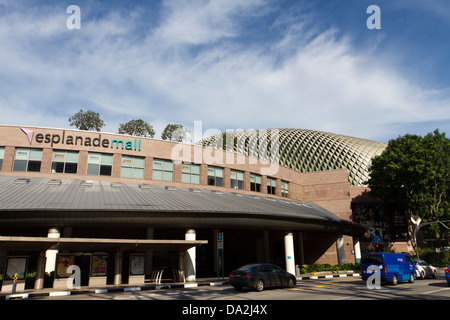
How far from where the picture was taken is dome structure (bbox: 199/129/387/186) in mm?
80000

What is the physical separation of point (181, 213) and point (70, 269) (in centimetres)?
781

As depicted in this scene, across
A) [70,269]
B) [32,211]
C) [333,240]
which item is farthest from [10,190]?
[333,240]

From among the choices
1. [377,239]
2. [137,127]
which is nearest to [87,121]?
[137,127]

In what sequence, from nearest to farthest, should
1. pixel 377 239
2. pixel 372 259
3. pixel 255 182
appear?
pixel 372 259, pixel 255 182, pixel 377 239

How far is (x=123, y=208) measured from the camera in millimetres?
21797

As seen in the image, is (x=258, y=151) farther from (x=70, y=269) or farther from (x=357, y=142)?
(x=70, y=269)

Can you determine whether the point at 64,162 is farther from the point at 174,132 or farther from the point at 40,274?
the point at 174,132

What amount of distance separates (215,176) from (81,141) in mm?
14048

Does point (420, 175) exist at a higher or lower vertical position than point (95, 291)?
higher

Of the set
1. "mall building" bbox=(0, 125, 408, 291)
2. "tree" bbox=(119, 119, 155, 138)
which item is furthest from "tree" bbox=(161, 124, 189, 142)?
"mall building" bbox=(0, 125, 408, 291)

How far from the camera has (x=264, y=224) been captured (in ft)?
90.0

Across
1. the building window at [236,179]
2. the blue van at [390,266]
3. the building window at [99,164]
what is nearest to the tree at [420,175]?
the building window at [236,179]

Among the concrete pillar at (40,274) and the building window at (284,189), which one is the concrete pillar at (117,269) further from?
the building window at (284,189)

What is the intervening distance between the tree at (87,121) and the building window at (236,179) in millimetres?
37775
